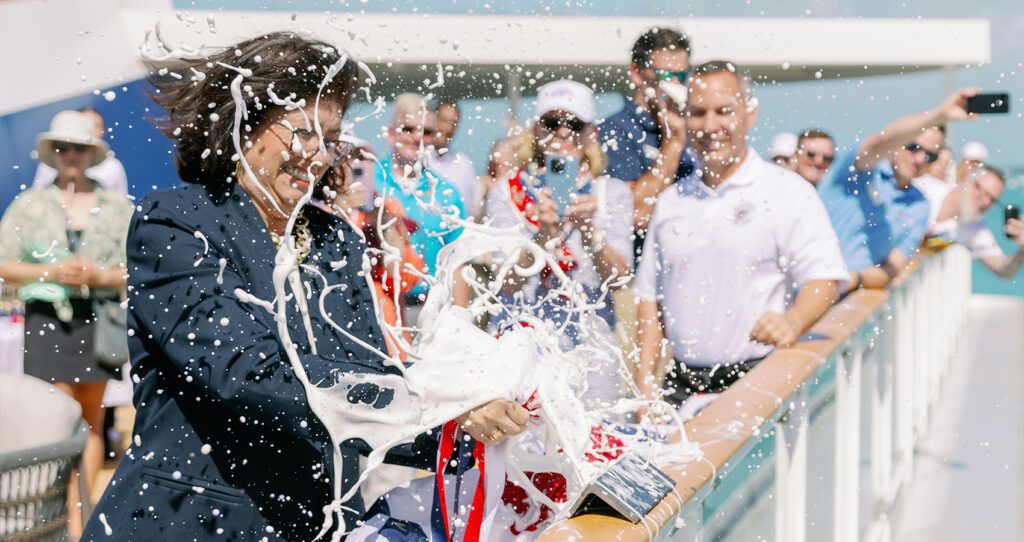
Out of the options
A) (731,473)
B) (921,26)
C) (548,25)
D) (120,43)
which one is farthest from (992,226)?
(731,473)

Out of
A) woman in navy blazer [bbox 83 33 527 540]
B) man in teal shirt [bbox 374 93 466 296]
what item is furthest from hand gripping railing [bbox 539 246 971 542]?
man in teal shirt [bbox 374 93 466 296]

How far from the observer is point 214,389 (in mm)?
1875

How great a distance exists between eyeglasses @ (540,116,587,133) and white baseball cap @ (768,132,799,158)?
1815 mm

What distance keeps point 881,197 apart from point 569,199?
7.22 feet

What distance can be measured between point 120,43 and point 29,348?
196 centimetres

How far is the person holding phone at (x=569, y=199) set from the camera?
12.5ft

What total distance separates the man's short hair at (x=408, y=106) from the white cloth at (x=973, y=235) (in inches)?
181

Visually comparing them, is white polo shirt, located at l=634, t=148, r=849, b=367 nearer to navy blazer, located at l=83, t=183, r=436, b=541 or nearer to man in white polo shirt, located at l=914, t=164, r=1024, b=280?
navy blazer, located at l=83, t=183, r=436, b=541

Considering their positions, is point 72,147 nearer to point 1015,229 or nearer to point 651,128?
point 651,128

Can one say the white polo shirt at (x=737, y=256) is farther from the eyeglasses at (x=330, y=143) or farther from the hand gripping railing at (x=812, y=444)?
the eyeglasses at (x=330, y=143)

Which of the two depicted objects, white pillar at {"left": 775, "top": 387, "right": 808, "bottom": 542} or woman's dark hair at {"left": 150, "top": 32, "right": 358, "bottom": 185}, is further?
white pillar at {"left": 775, "top": 387, "right": 808, "bottom": 542}

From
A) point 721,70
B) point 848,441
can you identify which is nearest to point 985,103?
point 721,70

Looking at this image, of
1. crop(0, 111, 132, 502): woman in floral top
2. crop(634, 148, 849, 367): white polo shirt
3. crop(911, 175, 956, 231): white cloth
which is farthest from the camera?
crop(911, 175, 956, 231): white cloth

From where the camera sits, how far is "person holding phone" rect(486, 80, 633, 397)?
12.5 feet
